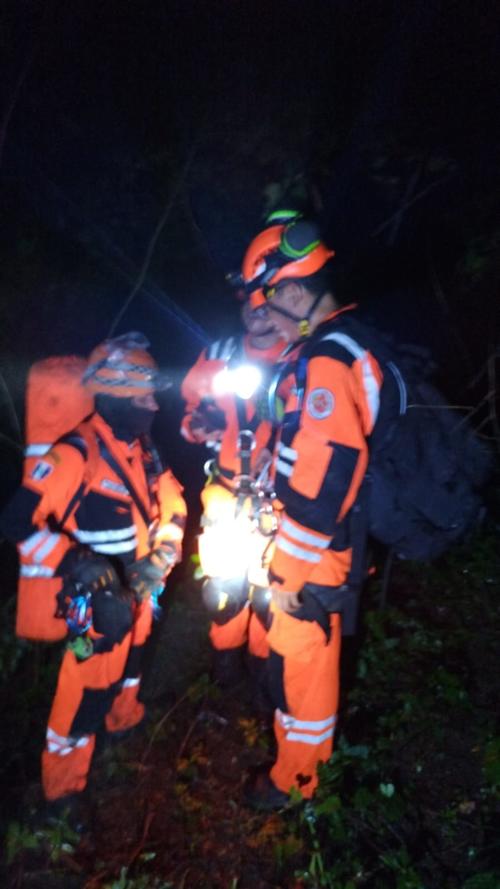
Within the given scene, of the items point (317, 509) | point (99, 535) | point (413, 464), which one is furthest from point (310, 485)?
point (99, 535)

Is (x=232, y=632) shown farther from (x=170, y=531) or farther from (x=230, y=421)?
(x=230, y=421)

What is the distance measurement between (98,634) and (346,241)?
17.1 feet

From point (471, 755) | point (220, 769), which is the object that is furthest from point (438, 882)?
point (220, 769)

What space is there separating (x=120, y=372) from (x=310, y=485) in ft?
4.00

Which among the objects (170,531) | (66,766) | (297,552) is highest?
(297,552)

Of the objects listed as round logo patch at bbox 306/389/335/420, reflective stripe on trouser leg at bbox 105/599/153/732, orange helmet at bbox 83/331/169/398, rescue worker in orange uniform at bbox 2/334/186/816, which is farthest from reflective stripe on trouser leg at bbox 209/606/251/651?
round logo patch at bbox 306/389/335/420

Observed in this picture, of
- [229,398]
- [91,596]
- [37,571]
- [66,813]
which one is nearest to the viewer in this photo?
[37,571]

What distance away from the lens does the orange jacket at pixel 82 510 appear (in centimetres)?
271

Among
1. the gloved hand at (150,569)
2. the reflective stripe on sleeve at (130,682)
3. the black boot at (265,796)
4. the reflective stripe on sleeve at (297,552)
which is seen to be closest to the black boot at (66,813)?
the reflective stripe on sleeve at (130,682)

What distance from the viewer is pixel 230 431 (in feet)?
11.9

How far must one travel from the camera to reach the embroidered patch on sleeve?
8.91ft

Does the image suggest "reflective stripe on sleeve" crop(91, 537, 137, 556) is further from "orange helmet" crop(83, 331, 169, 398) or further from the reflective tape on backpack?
the reflective tape on backpack

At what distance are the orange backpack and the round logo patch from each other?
127cm

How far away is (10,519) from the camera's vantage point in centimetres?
266
